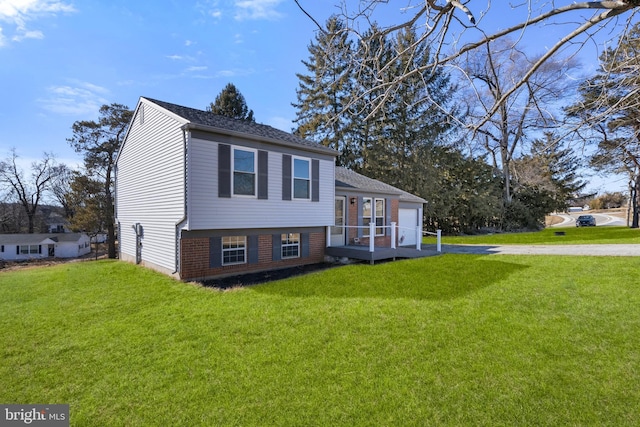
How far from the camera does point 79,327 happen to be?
5.05 metres

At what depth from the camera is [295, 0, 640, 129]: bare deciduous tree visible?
2.64m

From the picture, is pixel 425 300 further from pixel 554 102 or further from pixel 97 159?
pixel 97 159

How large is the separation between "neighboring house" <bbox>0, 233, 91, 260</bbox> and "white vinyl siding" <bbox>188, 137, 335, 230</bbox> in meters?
32.7

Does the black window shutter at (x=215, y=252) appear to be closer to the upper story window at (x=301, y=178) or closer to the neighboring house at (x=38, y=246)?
the upper story window at (x=301, y=178)

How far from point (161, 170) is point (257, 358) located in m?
7.72

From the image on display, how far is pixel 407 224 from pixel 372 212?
3650 millimetres

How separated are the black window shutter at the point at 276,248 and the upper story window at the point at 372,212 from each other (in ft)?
14.5

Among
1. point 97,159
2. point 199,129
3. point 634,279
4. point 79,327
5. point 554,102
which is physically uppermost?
point 97,159

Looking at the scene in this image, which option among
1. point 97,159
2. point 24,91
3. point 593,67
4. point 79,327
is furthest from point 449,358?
point 97,159

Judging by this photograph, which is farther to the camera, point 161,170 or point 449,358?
point 161,170

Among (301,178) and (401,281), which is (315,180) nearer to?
(301,178)

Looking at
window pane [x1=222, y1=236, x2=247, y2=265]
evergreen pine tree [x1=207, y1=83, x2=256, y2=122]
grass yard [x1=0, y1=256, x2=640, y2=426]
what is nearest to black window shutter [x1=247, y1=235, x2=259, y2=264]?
window pane [x1=222, y1=236, x2=247, y2=265]

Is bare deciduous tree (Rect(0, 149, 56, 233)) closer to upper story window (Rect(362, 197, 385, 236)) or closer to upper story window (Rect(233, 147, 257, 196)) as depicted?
upper story window (Rect(233, 147, 257, 196))

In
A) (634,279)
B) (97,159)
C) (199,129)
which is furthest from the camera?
(97,159)
